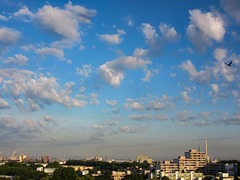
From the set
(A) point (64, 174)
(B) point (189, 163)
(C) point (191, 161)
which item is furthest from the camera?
(C) point (191, 161)

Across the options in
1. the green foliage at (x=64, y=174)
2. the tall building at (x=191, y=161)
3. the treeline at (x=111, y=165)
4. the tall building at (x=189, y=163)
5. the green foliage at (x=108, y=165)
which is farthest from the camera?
the treeline at (x=111, y=165)

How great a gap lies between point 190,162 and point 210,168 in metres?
8.28

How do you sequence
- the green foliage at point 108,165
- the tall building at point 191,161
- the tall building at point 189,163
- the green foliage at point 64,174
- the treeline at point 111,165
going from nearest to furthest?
the green foliage at point 64,174
the tall building at point 189,163
the tall building at point 191,161
the green foliage at point 108,165
the treeline at point 111,165

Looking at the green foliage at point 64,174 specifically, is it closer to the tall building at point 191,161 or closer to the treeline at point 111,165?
the tall building at point 191,161

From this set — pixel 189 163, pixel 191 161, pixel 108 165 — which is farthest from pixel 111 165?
pixel 191 161

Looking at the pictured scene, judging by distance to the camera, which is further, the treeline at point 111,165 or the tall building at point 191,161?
the treeline at point 111,165

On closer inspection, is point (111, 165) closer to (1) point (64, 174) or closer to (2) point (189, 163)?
(2) point (189, 163)

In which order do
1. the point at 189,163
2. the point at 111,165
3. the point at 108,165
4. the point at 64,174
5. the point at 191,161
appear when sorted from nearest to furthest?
1. the point at 64,174
2. the point at 189,163
3. the point at 191,161
4. the point at 111,165
5. the point at 108,165

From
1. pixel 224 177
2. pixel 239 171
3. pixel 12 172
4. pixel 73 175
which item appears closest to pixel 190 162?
pixel 239 171

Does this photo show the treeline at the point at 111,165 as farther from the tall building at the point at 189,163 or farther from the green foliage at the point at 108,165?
the tall building at the point at 189,163

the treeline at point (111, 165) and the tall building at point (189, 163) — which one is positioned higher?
the tall building at point (189, 163)

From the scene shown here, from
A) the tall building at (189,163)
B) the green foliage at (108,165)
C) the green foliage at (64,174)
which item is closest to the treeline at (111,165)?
the green foliage at (108,165)

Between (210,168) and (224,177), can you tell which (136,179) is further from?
(210,168)

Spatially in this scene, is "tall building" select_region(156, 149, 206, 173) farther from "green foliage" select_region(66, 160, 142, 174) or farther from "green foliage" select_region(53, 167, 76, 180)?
"green foliage" select_region(53, 167, 76, 180)
